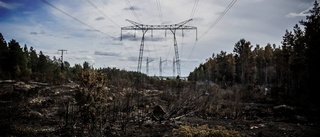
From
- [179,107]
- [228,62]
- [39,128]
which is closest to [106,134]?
[39,128]

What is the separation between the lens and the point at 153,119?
26.4 m

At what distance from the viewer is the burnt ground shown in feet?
68.7

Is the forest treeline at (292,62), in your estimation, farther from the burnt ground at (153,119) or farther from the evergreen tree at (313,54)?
the burnt ground at (153,119)

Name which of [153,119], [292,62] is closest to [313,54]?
[292,62]

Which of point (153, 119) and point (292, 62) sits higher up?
point (292, 62)

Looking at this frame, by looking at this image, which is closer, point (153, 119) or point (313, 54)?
point (153, 119)

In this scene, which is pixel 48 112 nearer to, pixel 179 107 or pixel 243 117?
pixel 179 107

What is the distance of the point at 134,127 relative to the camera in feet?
74.8

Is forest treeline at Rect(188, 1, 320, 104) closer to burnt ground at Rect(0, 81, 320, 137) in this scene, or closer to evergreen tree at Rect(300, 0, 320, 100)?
evergreen tree at Rect(300, 0, 320, 100)

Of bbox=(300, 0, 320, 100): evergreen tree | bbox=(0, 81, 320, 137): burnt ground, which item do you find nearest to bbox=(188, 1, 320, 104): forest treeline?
bbox=(300, 0, 320, 100): evergreen tree

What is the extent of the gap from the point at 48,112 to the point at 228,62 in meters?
83.3

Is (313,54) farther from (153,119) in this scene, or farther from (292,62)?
(153,119)

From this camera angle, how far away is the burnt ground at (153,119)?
2094 centimetres

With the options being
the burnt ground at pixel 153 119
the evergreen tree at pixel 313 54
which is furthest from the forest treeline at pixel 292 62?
the burnt ground at pixel 153 119
